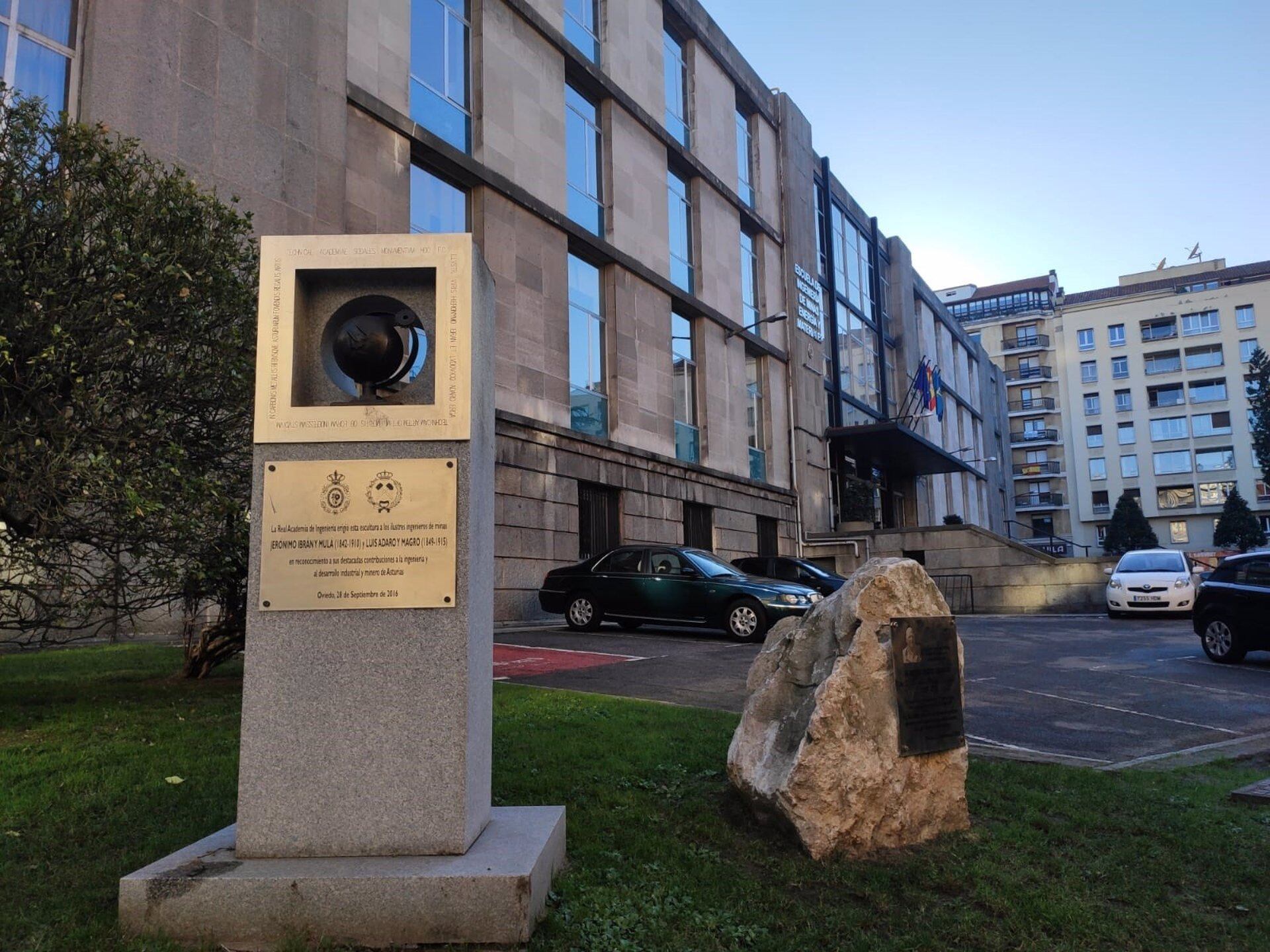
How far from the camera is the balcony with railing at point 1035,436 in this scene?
90.3 meters

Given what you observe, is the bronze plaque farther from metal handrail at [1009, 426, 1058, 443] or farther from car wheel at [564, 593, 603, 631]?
metal handrail at [1009, 426, 1058, 443]

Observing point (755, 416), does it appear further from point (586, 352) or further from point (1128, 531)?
point (1128, 531)

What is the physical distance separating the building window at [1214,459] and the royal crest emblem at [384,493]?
87.3m

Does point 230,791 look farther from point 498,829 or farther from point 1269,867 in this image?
point 1269,867

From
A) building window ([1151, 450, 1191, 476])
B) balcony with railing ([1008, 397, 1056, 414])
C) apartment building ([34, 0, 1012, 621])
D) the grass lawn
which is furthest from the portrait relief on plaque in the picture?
balcony with railing ([1008, 397, 1056, 414])

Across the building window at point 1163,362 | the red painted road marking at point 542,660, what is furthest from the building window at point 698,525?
the building window at point 1163,362

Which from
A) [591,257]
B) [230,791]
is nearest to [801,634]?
[230,791]

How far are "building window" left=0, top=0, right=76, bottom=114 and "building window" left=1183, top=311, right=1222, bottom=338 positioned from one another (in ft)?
282

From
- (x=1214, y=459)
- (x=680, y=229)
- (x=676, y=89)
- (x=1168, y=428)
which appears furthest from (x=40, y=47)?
(x=1168, y=428)

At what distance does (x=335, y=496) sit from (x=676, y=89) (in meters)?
27.3

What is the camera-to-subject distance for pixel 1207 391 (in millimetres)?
80000

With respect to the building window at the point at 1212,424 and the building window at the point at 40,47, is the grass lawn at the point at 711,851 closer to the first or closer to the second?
the building window at the point at 40,47

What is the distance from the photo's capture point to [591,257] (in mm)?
23797

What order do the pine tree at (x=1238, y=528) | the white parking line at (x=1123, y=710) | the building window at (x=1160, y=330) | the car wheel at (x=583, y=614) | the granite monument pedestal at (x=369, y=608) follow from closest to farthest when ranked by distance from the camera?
1. the granite monument pedestal at (x=369, y=608)
2. the white parking line at (x=1123, y=710)
3. the car wheel at (x=583, y=614)
4. the pine tree at (x=1238, y=528)
5. the building window at (x=1160, y=330)
